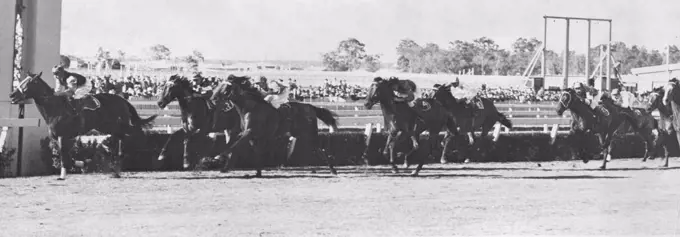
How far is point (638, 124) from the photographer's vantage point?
67.9 ft

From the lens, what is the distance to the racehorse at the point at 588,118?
18.9 meters

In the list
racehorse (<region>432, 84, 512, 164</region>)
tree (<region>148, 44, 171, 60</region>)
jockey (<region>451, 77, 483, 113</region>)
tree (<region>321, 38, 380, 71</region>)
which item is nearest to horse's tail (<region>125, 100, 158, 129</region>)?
racehorse (<region>432, 84, 512, 164</region>)

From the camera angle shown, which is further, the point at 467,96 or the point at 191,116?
the point at 467,96

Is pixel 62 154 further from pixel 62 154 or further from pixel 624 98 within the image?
pixel 624 98

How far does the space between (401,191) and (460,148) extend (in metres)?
7.63

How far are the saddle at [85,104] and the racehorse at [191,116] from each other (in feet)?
3.32

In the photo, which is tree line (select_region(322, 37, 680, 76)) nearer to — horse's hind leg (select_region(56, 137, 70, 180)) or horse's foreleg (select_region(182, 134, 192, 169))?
horse's foreleg (select_region(182, 134, 192, 169))

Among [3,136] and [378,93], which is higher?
[378,93]

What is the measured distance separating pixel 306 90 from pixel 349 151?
51.9 ft

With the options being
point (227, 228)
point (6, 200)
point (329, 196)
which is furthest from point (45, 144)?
point (227, 228)

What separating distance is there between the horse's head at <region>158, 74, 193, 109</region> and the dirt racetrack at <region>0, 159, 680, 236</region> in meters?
1.24

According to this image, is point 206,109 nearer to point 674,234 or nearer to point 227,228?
point 227,228

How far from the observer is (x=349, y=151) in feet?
63.4

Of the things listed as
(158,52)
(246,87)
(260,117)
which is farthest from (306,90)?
(260,117)
